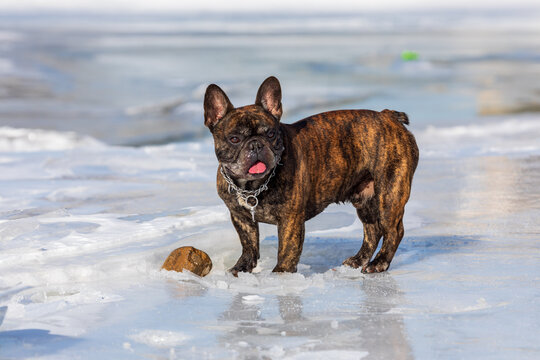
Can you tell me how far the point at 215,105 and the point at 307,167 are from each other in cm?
80

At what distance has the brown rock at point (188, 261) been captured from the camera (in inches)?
236

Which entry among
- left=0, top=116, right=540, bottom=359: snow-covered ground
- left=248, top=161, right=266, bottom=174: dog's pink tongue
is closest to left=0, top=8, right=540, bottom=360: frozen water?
left=0, top=116, right=540, bottom=359: snow-covered ground

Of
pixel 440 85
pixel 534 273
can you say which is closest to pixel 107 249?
pixel 534 273

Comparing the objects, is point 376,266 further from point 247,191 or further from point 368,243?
point 247,191

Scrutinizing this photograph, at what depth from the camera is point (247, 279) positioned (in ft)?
19.2

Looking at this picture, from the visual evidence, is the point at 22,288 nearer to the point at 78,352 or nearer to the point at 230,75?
the point at 78,352

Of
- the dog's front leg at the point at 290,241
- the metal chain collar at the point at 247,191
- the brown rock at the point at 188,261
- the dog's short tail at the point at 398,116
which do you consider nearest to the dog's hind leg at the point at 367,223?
the dog's short tail at the point at 398,116

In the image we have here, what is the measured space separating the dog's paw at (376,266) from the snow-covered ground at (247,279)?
6cm

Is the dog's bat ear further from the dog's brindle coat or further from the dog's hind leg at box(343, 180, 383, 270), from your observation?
the dog's hind leg at box(343, 180, 383, 270)

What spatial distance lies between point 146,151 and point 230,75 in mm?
15828

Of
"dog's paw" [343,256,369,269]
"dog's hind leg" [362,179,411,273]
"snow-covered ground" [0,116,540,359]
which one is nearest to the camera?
"snow-covered ground" [0,116,540,359]

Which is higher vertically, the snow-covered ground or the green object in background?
the snow-covered ground

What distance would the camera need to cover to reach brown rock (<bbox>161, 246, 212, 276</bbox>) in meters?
6.00

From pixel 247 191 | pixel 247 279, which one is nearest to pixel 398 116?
pixel 247 191
